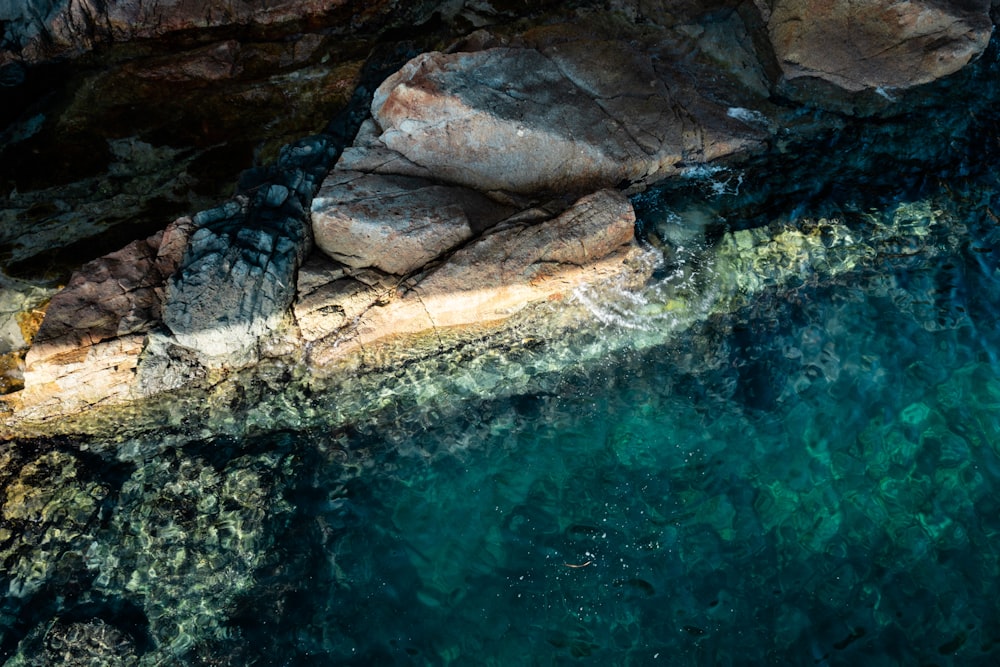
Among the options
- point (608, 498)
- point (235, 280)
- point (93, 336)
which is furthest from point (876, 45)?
point (93, 336)

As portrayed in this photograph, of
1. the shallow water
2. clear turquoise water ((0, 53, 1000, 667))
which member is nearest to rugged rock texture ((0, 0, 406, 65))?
clear turquoise water ((0, 53, 1000, 667))

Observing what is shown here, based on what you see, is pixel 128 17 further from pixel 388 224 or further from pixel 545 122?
pixel 545 122

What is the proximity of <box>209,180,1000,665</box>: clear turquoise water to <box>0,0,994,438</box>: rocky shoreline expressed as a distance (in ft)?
3.81

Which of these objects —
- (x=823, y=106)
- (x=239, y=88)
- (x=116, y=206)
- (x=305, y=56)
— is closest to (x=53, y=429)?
(x=116, y=206)

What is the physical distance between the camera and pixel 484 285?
21.6 ft

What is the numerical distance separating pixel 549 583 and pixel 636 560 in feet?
2.54

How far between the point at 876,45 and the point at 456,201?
231 inches

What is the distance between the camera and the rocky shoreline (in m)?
6.62

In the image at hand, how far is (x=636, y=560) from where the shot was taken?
231 inches

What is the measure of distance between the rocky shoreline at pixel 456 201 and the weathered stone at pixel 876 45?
0.08 ft

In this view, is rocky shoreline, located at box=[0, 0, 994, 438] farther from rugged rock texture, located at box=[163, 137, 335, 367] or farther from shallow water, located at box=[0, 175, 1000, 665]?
shallow water, located at box=[0, 175, 1000, 665]

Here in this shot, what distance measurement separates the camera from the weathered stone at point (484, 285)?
21.7 ft

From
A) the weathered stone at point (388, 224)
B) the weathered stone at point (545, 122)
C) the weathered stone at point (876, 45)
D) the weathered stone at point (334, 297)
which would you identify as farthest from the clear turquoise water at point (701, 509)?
the weathered stone at point (876, 45)

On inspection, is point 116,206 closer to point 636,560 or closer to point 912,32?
point 636,560
